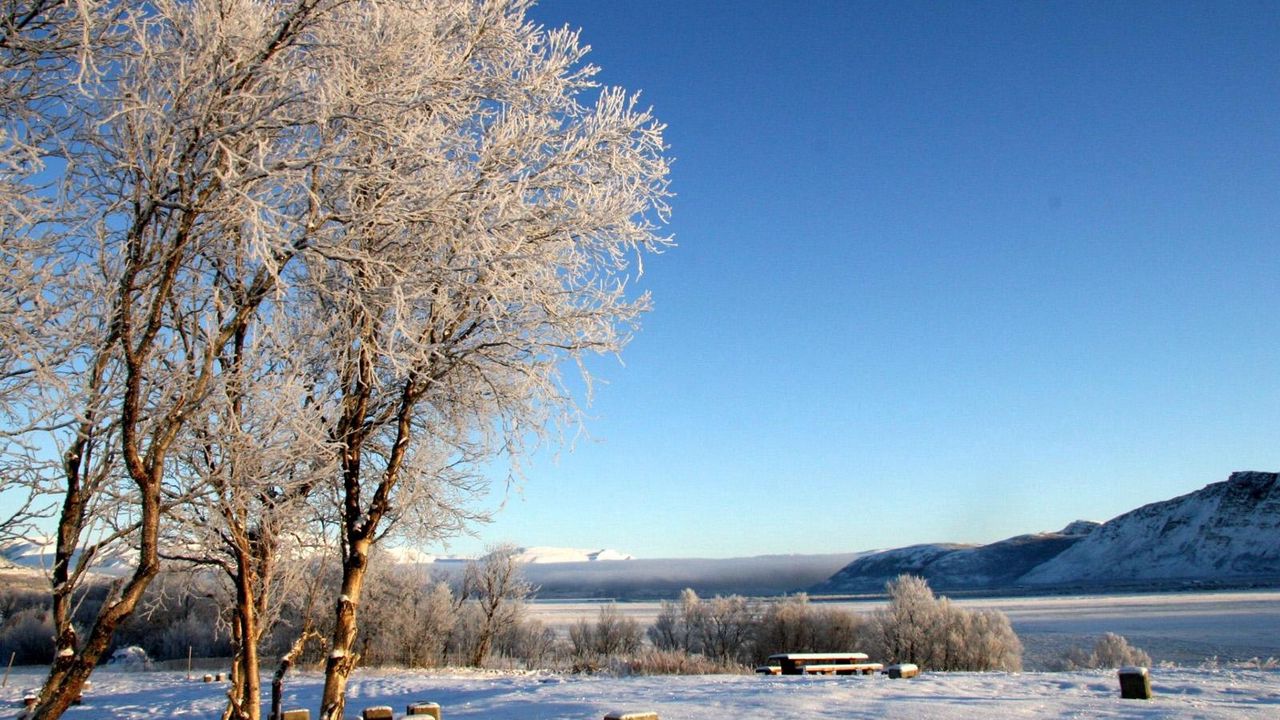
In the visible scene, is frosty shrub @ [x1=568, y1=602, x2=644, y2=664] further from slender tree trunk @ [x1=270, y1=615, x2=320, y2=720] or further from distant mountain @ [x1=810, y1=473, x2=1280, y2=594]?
distant mountain @ [x1=810, y1=473, x2=1280, y2=594]

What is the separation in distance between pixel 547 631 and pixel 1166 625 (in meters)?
49.4

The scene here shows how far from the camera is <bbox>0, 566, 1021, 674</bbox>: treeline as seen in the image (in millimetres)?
44094

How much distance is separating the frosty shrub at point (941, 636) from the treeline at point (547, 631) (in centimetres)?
5

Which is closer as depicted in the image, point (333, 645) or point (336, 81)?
point (336, 81)

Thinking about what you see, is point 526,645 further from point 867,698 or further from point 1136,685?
point 1136,685

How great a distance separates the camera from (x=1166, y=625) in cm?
7100

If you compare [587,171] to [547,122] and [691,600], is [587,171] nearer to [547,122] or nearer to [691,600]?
[547,122]

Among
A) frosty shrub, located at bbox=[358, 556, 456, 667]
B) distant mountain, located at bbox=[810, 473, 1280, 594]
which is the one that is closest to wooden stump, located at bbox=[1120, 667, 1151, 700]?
frosty shrub, located at bbox=[358, 556, 456, 667]

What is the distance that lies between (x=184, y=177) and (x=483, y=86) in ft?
10.7

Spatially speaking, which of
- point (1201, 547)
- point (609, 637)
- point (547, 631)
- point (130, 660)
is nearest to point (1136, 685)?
point (609, 637)

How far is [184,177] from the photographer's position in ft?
15.3

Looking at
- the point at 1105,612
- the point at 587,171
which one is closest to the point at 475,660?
the point at 587,171

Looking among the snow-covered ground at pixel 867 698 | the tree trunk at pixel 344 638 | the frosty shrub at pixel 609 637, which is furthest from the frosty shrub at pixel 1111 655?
the tree trunk at pixel 344 638

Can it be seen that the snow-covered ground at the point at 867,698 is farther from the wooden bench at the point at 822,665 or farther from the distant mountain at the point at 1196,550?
the distant mountain at the point at 1196,550
